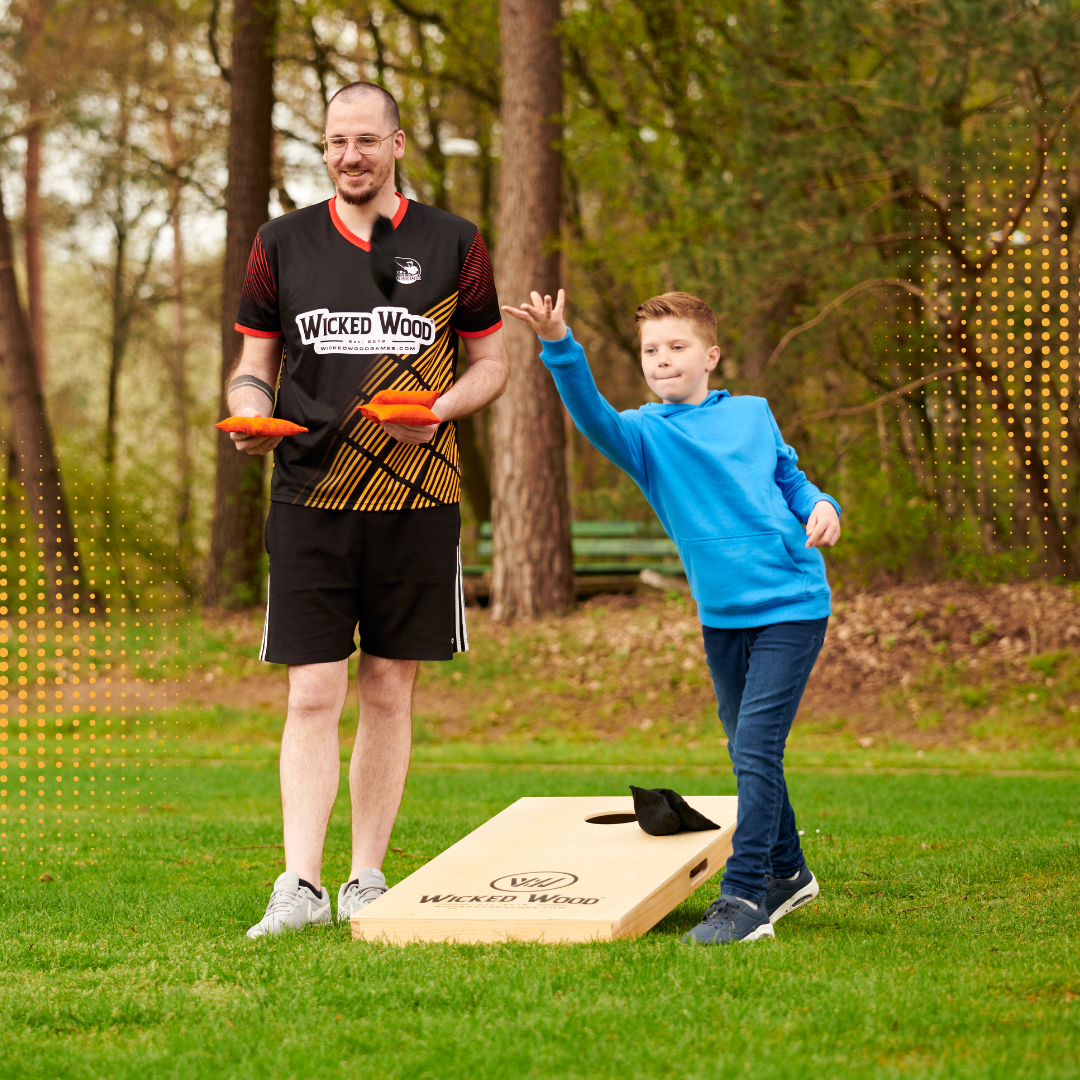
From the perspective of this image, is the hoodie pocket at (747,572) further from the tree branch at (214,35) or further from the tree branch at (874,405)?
the tree branch at (214,35)

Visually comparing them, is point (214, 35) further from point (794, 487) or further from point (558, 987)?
point (558, 987)

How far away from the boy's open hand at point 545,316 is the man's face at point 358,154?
73 cm

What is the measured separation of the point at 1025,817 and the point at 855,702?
4634 mm

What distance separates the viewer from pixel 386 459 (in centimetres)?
392

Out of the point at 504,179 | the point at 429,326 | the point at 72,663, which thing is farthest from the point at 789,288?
the point at 429,326

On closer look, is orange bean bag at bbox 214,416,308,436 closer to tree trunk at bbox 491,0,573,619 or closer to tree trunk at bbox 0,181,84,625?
tree trunk at bbox 491,0,573,619

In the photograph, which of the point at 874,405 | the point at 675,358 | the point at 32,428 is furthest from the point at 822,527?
the point at 32,428

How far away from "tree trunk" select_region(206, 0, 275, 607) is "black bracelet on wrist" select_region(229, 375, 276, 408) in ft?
35.3

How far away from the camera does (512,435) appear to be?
43.0ft

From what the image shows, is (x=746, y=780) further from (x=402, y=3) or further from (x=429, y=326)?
(x=402, y=3)

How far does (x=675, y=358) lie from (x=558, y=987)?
1.93m

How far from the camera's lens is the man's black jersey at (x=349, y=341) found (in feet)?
12.8

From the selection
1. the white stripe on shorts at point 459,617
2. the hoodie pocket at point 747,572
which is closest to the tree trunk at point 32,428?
the white stripe on shorts at point 459,617

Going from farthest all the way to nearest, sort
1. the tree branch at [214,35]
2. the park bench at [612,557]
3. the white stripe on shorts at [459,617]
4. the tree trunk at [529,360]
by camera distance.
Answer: the tree branch at [214,35], the park bench at [612,557], the tree trunk at [529,360], the white stripe on shorts at [459,617]
